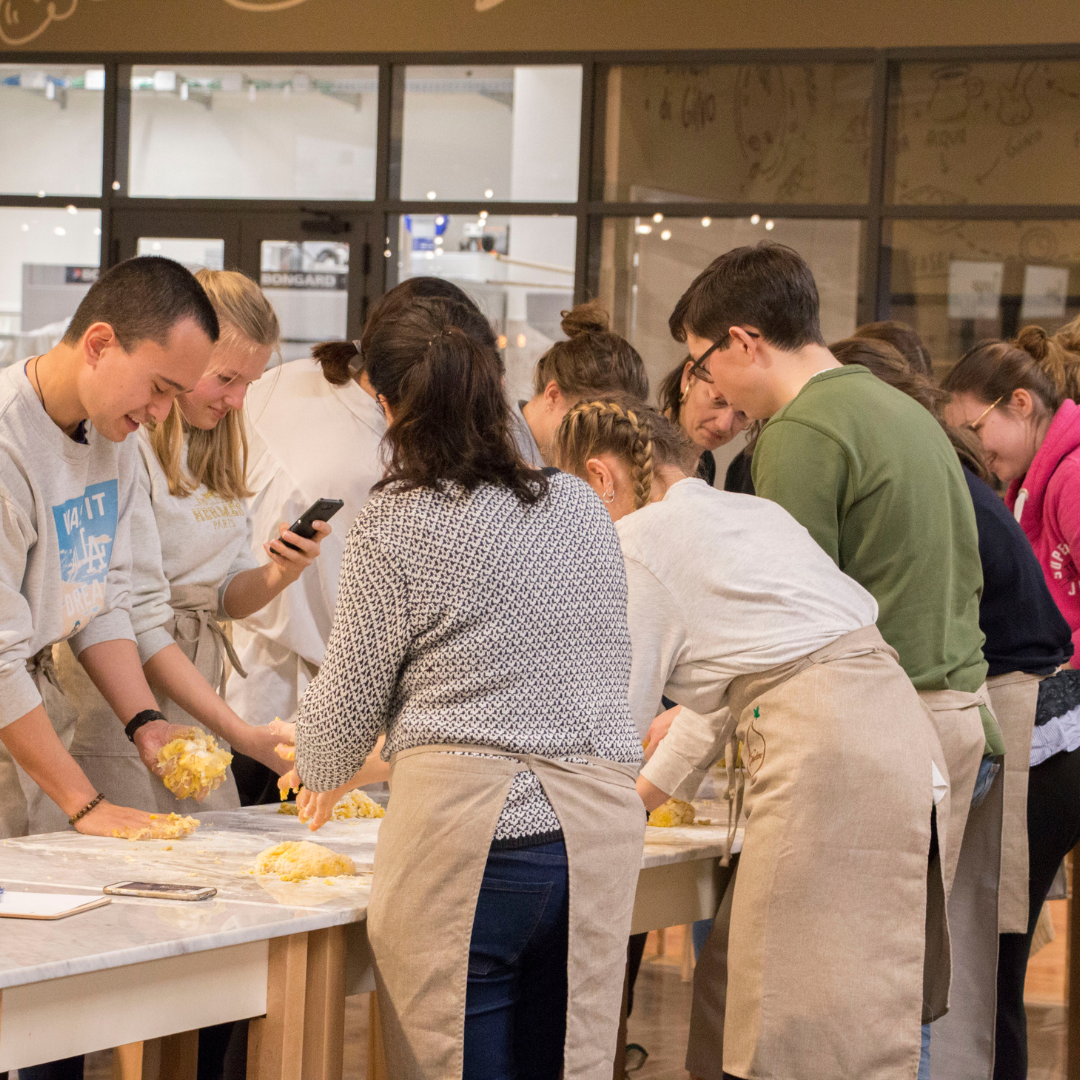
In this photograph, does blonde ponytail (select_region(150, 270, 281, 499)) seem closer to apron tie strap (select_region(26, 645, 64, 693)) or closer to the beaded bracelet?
apron tie strap (select_region(26, 645, 64, 693))

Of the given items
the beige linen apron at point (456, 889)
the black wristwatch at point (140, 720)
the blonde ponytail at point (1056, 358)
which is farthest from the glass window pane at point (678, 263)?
the beige linen apron at point (456, 889)

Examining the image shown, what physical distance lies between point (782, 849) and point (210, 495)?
55.6 inches

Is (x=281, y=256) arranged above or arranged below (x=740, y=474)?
above

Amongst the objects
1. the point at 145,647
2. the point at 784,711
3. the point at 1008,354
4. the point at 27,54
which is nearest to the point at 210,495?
the point at 145,647

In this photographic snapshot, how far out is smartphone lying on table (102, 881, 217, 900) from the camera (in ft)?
6.17

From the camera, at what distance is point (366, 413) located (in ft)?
10.4

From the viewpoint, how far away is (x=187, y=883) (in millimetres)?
1980

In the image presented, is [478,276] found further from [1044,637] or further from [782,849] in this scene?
[782,849]

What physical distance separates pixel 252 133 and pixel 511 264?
1644 millimetres

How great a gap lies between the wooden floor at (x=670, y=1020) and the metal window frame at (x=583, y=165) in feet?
11.0

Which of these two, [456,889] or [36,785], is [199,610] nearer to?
[36,785]

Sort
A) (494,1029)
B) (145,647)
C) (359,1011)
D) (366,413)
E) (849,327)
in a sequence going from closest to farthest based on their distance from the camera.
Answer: (494,1029) → (145,647) → (366,413) → (359,1011) → (849,327)

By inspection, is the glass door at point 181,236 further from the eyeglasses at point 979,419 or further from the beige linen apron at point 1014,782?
the beige linen apron at point 1014,782

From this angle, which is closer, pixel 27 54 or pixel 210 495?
pixel 210 495
